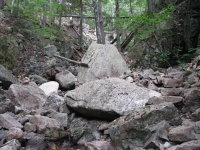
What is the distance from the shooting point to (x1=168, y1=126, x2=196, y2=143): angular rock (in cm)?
275

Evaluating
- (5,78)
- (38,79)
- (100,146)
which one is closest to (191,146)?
(100,146)

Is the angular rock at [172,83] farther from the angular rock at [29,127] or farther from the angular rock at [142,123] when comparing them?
the angular rock at [29,127]

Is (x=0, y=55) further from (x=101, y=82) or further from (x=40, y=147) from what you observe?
(x=40, y=147)

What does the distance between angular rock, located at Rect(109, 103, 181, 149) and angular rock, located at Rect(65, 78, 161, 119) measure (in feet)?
2.61

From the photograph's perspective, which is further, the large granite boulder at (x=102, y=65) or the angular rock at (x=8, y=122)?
the large granite boulder at (x=102, y=65)

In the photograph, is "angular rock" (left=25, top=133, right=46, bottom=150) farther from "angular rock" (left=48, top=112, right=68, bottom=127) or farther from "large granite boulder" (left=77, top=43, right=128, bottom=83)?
"large granite boulder" (left=77, top=43, right=128, bottom=83)

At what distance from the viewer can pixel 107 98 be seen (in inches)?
184

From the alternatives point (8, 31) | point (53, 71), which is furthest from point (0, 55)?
point (8, 31)

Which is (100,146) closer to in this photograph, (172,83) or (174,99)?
(174,99)

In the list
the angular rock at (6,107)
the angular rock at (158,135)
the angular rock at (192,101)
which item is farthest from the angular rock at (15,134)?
the angular rock at (192,101)

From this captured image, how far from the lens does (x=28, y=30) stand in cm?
1087

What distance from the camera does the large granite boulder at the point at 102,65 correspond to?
23.6ft

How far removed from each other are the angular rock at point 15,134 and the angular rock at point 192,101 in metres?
2.95

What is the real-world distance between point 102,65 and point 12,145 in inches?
174
